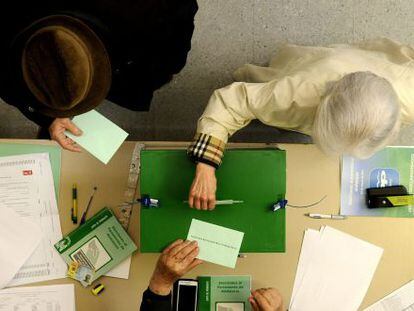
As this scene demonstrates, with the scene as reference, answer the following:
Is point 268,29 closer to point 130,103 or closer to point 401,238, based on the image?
point 130,103

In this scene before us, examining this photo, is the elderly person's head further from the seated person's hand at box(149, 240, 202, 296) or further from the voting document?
the voting document

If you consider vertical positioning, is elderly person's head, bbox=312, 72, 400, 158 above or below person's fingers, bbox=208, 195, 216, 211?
above

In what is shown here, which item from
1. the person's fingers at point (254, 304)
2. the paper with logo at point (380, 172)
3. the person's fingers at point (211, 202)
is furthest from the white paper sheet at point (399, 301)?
the person's fingers at point (211, 202)

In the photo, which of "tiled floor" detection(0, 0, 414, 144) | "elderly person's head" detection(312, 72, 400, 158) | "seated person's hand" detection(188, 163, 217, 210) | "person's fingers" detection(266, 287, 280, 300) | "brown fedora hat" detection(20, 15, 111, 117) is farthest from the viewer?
"tiled floor" detection(0, 0, 414, 144)

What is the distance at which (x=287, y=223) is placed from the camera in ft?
4.02

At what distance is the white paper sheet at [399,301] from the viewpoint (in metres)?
1.25

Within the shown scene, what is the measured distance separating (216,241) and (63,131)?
1.62ft

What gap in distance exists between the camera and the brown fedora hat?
78 cm

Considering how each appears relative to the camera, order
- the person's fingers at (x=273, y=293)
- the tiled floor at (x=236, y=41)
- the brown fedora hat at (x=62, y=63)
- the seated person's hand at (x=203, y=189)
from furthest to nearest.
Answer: the tiled floor at (x=236, y=41) < the person's fingers at (x=273, y=293) < the seated person's hand at (x=203, y=189) < the brown fedora hat at (x=62, y=63)

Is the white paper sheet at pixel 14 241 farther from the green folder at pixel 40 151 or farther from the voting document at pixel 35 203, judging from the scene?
the green folder at pixel 40 151

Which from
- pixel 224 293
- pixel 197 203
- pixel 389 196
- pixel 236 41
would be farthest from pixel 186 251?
pixel 236 41

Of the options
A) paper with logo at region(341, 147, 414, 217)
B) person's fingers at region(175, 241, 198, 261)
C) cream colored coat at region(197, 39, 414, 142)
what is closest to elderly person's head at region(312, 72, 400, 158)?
cream colored coat at region(197, 39, 414, 142)

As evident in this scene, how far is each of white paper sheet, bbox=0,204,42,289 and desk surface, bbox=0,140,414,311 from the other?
93 millimetres

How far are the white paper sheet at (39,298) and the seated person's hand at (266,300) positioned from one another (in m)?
0.53
